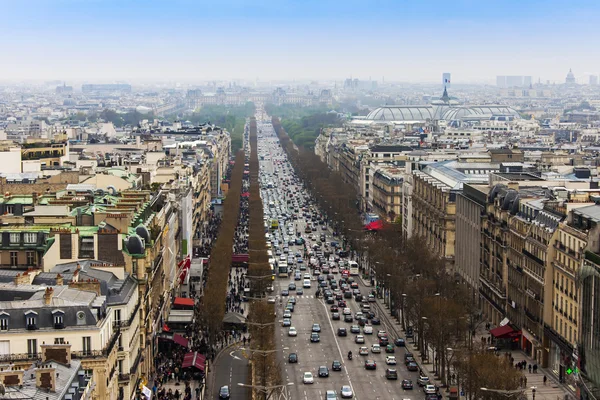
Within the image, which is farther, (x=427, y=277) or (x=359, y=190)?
(x=359, y=190)

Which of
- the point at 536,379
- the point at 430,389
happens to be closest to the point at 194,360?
the point at 430,389

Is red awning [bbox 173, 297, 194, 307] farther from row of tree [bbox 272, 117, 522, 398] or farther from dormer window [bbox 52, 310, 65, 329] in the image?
dormer window [bbox 52, 310, 65, 329]

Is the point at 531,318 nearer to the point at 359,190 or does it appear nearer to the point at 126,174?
the point at 126,174

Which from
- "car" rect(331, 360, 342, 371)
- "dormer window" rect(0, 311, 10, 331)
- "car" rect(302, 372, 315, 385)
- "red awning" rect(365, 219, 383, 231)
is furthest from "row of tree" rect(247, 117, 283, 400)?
"red awning" rect(365, 219, 383, 231)

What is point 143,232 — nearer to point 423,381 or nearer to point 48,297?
point 48,297

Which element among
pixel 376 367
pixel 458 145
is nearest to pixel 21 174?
pixel 376 367

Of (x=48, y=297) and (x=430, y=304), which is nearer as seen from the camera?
(x=48, y=297)
